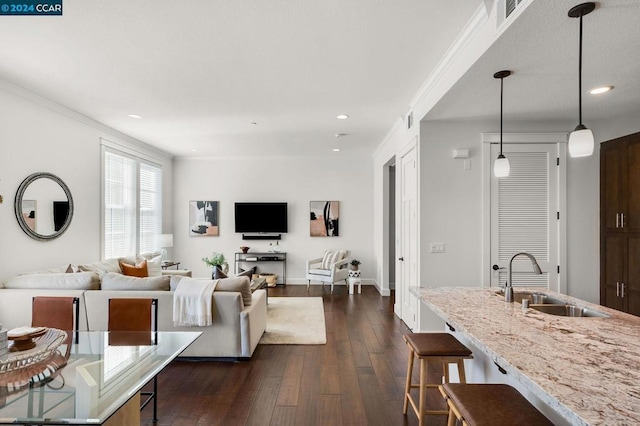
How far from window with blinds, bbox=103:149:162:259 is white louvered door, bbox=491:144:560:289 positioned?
558 centimetres

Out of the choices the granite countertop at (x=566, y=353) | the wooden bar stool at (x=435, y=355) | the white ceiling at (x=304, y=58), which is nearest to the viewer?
the granite countertop at (x=566, y=353)

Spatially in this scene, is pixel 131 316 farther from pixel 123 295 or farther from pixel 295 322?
pixel 295 322

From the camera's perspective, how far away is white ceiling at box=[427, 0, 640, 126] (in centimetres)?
192

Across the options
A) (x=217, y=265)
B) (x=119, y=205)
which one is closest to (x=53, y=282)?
(x=119, y=205)

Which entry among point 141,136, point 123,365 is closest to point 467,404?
point 123,365

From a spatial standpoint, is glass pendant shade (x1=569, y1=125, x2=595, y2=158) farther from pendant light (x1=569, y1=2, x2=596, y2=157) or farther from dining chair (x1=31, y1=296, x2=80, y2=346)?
dining chair (x1=31, y1=296, x2=80, y2=346)

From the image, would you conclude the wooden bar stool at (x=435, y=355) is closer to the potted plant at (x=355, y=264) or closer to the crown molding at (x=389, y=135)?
the crown molding at (x=389, y=135)

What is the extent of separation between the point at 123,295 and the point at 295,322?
2.23 meters

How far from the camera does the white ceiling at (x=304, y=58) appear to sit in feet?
7.20

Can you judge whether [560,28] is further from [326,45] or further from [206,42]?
[206,42]

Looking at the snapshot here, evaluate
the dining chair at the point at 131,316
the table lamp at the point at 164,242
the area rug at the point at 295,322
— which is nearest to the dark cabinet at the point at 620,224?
the area rug at the point at 295,322

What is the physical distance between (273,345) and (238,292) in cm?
84

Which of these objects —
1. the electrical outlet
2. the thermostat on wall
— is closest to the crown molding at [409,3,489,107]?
the thermostat on wall

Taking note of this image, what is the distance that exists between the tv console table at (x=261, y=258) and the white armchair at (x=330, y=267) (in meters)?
0.68
